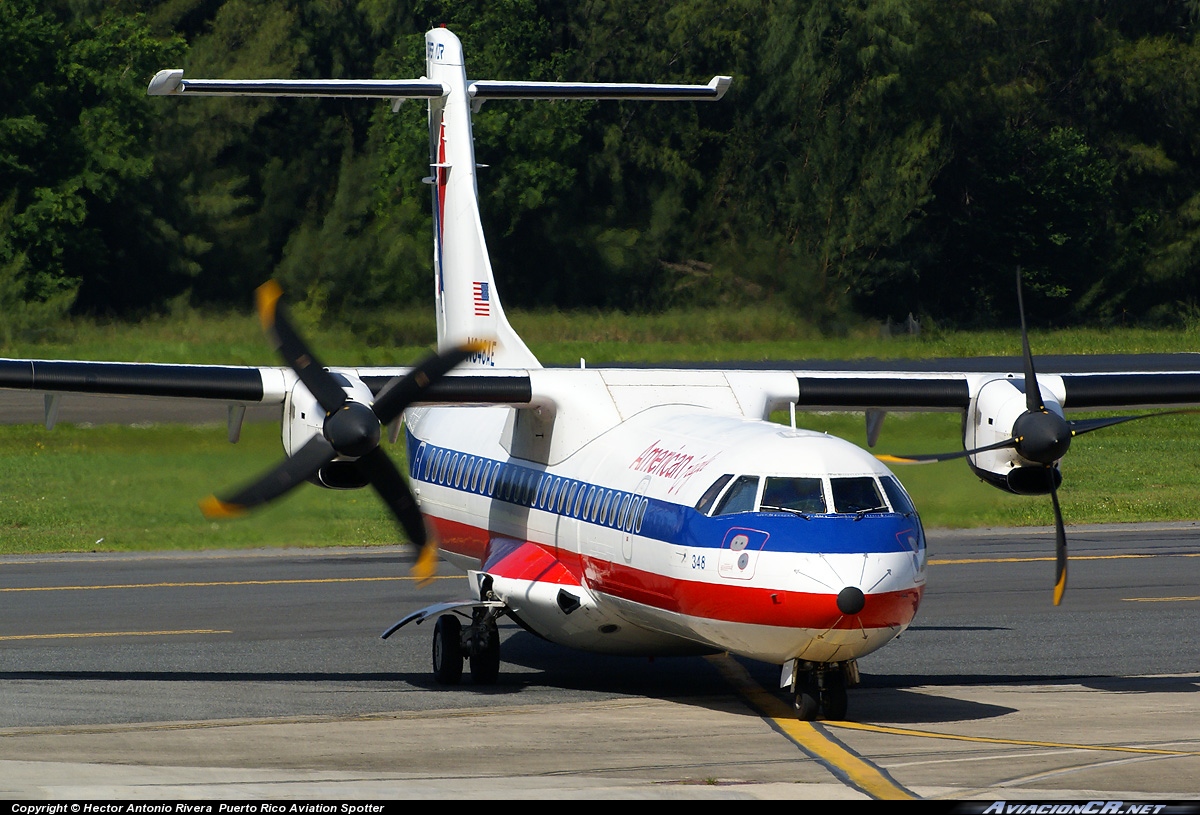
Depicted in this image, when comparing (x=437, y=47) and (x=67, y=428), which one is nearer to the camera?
(x=437, y=47)

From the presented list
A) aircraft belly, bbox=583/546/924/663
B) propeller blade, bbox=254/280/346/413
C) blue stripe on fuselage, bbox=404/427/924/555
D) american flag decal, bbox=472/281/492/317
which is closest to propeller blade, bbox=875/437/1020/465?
blue stripe on fuselage, bbox=404/427/924/555

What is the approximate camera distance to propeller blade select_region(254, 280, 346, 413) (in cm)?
1480

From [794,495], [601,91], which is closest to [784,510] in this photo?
[794,495]

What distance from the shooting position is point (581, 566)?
Result: 1544 centimetres

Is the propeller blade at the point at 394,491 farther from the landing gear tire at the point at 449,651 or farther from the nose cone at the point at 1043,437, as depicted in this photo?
the nose cone at the point at 1043,437

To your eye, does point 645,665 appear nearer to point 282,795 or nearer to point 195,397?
point 195,397

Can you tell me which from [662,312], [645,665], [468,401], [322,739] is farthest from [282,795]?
[662,312]

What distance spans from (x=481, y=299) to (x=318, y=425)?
5.29m

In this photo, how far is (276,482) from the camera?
14891 millimetres

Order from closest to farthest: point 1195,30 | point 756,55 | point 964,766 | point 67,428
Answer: point 964,766
point 67,428
point 756,55
point 1195,30

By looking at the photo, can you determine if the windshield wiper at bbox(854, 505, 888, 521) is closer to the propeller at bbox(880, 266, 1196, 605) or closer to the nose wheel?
the nose wheel

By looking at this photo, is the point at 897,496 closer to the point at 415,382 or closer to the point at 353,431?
the point at 415,382

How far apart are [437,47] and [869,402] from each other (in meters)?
8.56

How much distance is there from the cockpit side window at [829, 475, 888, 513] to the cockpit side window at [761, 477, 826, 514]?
0.47ft
